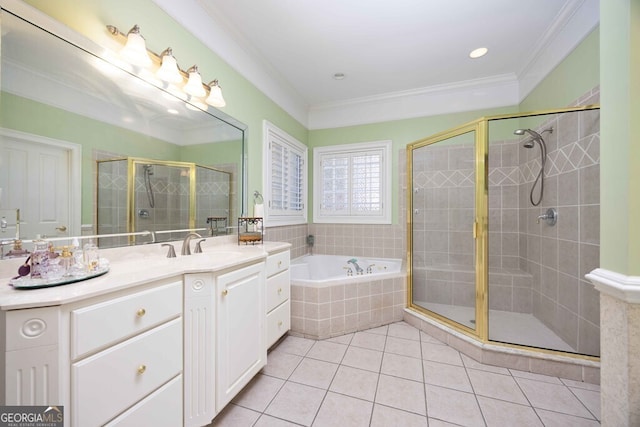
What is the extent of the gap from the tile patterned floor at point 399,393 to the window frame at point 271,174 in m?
1.31

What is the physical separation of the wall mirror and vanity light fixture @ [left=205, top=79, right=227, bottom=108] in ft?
0.86

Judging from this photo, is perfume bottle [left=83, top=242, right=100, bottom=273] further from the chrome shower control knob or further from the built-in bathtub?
the chrome shower control knob

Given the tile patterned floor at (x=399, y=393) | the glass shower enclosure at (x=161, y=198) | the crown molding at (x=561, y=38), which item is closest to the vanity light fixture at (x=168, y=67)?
the glass shower enclosure at (x=161, y=198)

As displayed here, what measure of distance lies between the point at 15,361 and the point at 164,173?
3.65ft

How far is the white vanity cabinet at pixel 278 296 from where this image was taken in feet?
5.82

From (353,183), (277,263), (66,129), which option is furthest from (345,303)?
(66,129)

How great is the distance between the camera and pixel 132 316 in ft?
2.90

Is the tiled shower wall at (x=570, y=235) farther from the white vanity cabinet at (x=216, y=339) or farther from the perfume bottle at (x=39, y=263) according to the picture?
the perfume bottle at (x=39, y=263)

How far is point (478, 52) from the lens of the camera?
2299 millimetres

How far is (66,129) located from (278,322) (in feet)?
5.50

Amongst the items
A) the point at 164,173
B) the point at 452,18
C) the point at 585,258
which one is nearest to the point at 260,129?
the point at 164,173

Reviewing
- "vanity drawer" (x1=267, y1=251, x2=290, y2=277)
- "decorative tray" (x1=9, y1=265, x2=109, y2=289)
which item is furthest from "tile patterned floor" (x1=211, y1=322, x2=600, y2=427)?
Answer: "decorative tray" (x1=9, y1=265, x2=109, y2=289)

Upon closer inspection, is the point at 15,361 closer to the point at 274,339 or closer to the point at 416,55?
the point at 274,339

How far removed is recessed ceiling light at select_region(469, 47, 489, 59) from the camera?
225cm
